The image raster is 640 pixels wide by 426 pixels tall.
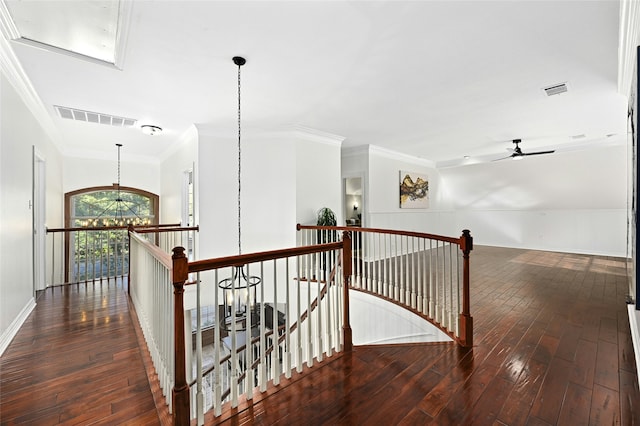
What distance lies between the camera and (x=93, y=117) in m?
4.09

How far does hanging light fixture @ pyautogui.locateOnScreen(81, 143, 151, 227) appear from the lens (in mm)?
6387

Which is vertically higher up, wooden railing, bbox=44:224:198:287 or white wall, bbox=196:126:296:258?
white wall, bbox=196:126:296:258

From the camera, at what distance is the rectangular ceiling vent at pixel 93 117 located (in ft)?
12.7

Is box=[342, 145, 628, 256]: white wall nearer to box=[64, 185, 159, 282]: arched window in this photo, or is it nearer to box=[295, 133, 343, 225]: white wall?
box=[295, 133, 343, 225]: white wall

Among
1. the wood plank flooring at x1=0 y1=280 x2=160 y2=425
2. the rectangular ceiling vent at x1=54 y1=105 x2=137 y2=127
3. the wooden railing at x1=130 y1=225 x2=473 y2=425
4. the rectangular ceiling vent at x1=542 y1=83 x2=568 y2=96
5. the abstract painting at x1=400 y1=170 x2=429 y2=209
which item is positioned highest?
the rectangular ceiling vent at x1=542 y1=83 x2=568 y2=96

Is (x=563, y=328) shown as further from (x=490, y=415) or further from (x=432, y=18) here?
(x=432, y=18)

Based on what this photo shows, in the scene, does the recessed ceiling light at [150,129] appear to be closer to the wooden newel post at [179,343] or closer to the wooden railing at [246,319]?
the wooden railing at [246,319]

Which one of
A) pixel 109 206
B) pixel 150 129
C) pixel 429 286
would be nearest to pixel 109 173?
pixel 109 206

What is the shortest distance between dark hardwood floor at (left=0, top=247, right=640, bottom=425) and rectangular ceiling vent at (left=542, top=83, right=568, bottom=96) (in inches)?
106

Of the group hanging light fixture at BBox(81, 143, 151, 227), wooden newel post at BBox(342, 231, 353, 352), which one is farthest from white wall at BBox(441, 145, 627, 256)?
hanging light fixture at BBox(81, 143, 151, 227)

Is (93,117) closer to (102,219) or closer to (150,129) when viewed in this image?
(150,129)

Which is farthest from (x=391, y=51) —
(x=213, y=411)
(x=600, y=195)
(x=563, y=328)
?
(x=600, y=195)

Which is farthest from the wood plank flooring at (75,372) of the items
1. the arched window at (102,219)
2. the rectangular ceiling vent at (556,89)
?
the rectangular ceiling vent at (556,89)

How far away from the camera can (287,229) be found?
4.86 m
